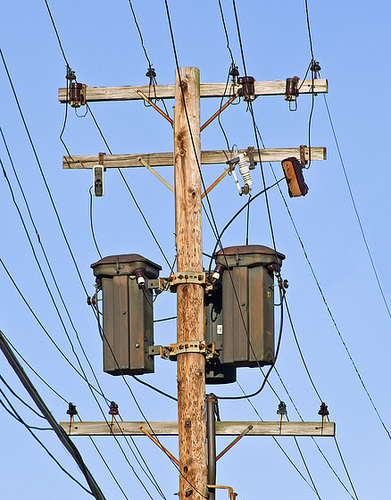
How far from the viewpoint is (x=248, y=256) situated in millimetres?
14945

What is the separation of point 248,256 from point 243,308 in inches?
21.7

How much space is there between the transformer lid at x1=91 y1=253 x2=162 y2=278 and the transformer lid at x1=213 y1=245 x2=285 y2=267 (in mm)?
726

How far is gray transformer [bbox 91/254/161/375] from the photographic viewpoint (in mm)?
14961

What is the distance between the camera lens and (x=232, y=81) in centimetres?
1575

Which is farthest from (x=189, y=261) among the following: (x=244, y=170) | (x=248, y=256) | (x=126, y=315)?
(x=244, y=170)

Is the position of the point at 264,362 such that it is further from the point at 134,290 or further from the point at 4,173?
the point at 4,173

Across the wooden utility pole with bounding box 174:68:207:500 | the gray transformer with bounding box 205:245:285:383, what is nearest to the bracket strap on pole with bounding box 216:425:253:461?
the wooden utility pole with bounding box 174:68:207:500

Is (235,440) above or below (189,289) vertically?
below

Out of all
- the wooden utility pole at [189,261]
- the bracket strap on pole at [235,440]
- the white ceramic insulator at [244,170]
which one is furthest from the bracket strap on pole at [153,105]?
the bracket strap on pole at [235,440]

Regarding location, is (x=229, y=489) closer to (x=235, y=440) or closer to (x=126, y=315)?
(x=235, y=440)

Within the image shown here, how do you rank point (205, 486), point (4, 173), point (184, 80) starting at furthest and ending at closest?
point (184, 80) → point (205, 486) → point (4, 173)

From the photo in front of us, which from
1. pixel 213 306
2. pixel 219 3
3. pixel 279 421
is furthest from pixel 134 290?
pixel 219 3

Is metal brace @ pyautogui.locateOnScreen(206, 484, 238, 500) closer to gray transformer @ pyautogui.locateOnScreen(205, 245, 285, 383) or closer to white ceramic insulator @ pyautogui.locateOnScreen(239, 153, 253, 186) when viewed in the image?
gray transformer @ pyautogui.locateOnScreen(205, 245, 285, 383)

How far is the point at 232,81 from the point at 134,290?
2554 mm
